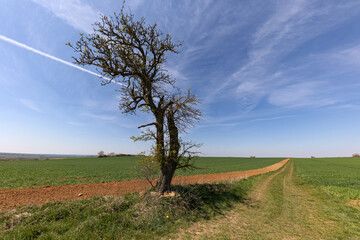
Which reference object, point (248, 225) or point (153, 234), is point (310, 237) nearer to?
point (248, 225)

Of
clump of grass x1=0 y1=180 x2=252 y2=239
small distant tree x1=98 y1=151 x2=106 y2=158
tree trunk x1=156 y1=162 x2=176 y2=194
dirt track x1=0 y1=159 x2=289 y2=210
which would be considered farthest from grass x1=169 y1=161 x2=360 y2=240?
small distant tree x1=98 y1=151 x2=106 y2=158

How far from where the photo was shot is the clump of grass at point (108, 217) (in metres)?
5.29

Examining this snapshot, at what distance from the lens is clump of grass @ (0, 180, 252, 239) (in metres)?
5.29

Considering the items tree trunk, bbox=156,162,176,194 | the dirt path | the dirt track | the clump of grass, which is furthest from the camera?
tree trunk, bbox=156,162,176,194

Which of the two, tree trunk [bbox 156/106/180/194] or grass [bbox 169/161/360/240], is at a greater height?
tree trunk [bbox 156/106/180/194]

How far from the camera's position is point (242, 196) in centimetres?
1100

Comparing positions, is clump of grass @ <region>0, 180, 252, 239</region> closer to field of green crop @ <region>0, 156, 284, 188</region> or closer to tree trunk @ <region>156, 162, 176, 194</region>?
tree trunk @ <region>156, 162, 176, 194</region>

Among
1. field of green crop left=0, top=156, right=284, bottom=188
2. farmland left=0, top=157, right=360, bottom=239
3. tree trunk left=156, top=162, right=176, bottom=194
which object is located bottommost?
field of green crop left=0, top=156, right=284, bottom=188

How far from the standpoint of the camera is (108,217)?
6316 millimetres

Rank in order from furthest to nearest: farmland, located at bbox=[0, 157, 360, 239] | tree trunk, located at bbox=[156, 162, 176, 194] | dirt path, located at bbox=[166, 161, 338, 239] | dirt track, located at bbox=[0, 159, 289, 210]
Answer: tree trunk, located at bbox=[156, 162, 176, 194] → dirt track, located at bbox=[0, 159, 289, 210] → dirt path, located at bbox=[166, 161, 338, 239] → farmland, located at bbox=[0, 157, 360, 239]

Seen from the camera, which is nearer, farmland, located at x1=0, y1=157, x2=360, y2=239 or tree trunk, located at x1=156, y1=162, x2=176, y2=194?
farmland, located at x1=0, y1=157, x2=360, y2=239

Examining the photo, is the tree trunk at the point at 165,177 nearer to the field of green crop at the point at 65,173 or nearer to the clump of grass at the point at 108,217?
the clump of grass at the point at 108,217

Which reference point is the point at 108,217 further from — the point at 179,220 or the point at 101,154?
the point at 101,154

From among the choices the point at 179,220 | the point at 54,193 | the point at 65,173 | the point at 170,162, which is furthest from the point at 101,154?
the point at 179,220
